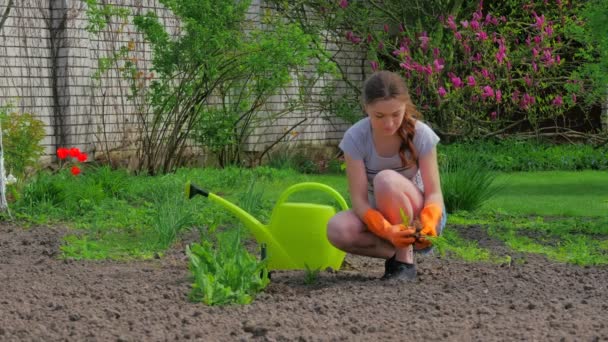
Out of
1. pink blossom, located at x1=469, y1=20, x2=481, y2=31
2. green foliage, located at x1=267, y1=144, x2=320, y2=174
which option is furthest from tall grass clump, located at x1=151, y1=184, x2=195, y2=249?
pink blossom, located at x1=469, y1=20, x2=481, y2=31

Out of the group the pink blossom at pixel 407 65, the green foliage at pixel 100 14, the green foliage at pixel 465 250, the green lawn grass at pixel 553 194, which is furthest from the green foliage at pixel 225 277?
the pink blossom at pixel 407 65

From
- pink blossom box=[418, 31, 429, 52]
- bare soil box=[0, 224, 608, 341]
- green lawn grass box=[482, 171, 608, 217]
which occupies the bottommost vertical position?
green lawn grass box=[482, 171, 608, 217]

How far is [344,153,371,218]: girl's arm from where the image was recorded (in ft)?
14.4

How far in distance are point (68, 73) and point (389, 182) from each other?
5.48 m

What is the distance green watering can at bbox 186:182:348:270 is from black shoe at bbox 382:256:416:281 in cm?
34

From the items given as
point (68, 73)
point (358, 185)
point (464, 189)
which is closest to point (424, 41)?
point (68, 73)

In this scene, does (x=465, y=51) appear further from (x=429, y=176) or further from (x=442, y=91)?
(x=429, y=176)

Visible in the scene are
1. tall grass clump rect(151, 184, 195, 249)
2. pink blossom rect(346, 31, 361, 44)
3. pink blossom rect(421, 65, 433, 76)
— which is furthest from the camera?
A: pink blossom rect(346, 31, 361, 44)

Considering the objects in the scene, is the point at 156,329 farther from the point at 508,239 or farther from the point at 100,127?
the point at 100,127

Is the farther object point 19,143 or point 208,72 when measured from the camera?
point 208,72

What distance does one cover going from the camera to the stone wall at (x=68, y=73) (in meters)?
8.76

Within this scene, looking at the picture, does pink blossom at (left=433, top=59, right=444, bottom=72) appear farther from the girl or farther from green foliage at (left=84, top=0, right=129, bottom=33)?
the girl

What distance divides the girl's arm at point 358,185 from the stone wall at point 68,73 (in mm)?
4943

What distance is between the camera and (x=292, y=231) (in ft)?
14.8
